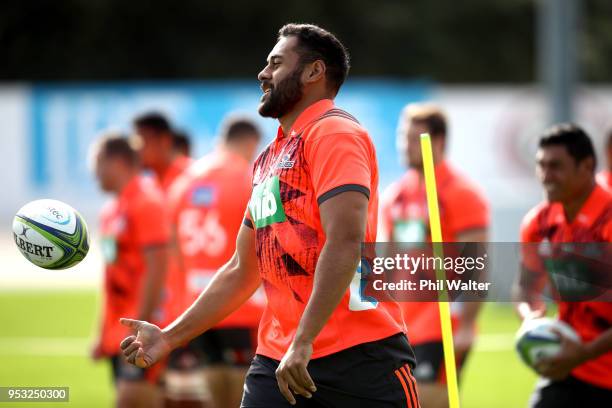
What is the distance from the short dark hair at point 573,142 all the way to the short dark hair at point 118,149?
3.39 meters

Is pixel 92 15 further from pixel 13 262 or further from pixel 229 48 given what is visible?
pixel 13 262

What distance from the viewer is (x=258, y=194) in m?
4.68

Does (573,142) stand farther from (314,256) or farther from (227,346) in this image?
(227,346)

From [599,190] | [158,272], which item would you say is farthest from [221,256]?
[599,190]

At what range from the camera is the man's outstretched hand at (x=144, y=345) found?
4.67 meters

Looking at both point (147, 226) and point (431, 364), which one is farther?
point (147, 226)

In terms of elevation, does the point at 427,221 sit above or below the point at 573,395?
above

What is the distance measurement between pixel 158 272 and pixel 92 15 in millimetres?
29458

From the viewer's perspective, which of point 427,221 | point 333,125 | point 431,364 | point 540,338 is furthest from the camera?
point 427,221

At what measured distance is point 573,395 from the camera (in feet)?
19.6


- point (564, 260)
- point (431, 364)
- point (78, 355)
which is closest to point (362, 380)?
point (564, 260)

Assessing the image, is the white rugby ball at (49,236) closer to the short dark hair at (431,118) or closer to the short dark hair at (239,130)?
the short dark hair at (431,118)

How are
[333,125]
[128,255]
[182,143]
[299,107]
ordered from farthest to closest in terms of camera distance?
1. [182,143]
2. [128,255]
3. [299,107]
4. [333,125]

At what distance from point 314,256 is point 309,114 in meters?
0.61
